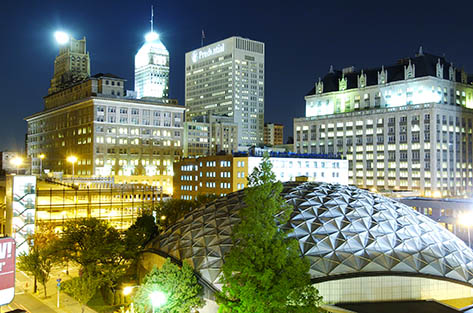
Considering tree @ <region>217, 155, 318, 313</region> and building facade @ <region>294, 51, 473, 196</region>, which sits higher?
building facade @ <region>294, 51, 473, 196</region>

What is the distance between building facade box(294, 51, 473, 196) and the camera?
166 meters

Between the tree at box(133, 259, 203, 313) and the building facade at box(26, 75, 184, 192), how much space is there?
12784 centimetres

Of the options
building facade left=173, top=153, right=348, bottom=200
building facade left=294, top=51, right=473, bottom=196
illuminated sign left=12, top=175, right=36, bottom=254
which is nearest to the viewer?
illuminated sign left=12, top=175, right=36, bottom=254

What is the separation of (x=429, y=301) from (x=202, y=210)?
27671 mm

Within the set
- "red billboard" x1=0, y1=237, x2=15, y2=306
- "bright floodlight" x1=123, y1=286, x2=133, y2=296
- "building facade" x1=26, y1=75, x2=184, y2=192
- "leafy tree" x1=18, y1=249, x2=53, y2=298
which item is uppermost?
"building facade" x1=26, y1=75, x2=184, y2=192

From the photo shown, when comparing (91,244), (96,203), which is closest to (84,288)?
(91,244)

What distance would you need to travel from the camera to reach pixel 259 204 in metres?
37.1

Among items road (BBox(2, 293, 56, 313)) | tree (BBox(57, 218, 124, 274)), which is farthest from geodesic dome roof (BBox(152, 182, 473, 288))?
road (BBox(2, 293, 56, 313))

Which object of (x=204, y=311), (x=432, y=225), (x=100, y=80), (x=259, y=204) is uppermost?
(x=100, y=80)

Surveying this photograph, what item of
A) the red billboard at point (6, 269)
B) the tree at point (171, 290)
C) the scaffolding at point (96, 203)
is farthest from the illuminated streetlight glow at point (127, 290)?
the scaffolding at point (96, 203)

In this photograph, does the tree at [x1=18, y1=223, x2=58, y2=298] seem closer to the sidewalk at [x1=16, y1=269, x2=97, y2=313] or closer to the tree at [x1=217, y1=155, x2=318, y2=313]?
the sidewalk at [x1=16, y1=269, x2=97, y2=313]

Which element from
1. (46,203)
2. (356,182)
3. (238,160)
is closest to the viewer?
(46,203)

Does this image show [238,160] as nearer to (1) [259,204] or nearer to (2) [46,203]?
(2) [46,203]

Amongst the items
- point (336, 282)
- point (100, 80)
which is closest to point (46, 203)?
point (336, 282)
